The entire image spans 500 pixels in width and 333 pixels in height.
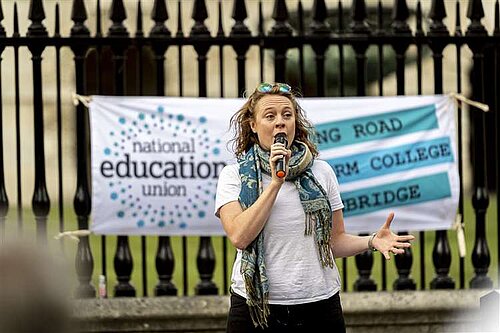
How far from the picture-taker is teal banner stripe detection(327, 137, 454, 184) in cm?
762

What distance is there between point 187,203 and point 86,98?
95 centimetres

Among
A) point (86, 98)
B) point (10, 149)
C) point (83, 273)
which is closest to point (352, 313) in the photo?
point (83, 273)

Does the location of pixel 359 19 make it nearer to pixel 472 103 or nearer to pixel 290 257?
pixel 472 103

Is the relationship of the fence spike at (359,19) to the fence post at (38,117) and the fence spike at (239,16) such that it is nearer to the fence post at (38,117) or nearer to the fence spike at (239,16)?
the fence spike at (239,16)

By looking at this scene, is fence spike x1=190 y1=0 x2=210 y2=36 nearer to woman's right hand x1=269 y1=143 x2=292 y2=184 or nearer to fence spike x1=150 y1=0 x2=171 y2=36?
fence spike x1=150 y1=0 x2=171 y2=36

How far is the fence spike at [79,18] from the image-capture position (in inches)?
295

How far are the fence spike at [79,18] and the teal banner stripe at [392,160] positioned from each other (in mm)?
1838

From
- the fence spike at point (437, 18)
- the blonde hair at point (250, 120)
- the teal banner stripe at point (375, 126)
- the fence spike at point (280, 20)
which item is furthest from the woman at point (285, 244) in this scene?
the fence spike at point (437, 18)

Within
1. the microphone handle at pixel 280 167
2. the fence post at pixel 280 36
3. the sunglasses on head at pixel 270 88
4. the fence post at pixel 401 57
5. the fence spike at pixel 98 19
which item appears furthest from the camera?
Answer: the fence post at pixel 401 57

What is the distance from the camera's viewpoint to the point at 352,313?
24.9 feet

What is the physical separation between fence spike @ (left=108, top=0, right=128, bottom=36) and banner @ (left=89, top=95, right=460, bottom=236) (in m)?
0.45

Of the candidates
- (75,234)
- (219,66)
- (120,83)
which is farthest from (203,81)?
(75,234)

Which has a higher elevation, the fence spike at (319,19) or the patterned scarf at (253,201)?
the fence spike at (319,19)

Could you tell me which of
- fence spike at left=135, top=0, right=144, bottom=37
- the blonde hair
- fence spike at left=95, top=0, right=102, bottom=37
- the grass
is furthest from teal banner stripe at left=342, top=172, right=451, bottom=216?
the blonde hair
